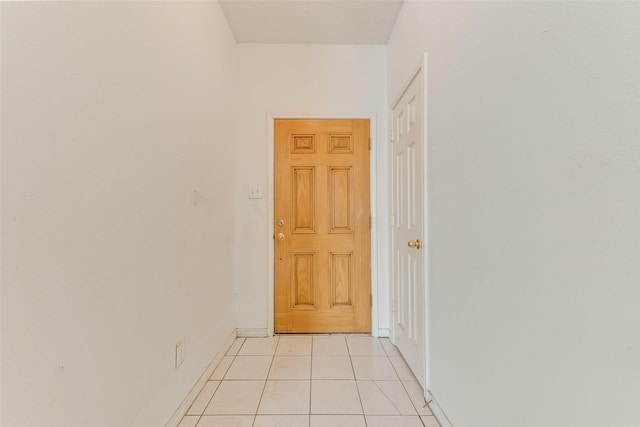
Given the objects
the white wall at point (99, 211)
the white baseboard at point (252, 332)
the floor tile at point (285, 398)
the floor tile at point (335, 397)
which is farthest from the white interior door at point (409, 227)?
the white wall at point (99, 211)

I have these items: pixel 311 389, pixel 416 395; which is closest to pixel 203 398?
pixel 311 389

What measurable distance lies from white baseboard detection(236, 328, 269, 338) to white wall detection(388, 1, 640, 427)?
162 centimetres

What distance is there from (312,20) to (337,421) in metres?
2.77

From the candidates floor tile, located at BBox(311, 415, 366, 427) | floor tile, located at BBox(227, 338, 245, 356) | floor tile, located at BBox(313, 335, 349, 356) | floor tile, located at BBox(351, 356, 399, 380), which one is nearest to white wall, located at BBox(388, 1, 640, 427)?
floor tile, located at BBox(311, 415, 366, 427)

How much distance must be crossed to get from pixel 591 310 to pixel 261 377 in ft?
5.98

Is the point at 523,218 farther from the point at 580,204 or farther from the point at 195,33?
the point at 195,33

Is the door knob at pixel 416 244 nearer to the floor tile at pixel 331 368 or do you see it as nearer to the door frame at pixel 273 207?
the door frame at pixel 273 207

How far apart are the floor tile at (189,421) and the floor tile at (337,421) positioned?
610mm

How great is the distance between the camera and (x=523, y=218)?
87 cm

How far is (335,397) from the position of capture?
1.68m

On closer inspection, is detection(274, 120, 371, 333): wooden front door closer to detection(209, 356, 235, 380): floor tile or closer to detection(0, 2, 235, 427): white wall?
detection(209, 356, 235, 380): floor tile

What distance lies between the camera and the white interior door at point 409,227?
1.73 m

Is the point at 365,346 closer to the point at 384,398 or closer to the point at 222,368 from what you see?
the point at 384,398

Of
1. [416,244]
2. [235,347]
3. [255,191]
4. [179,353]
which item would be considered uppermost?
[255,191]
